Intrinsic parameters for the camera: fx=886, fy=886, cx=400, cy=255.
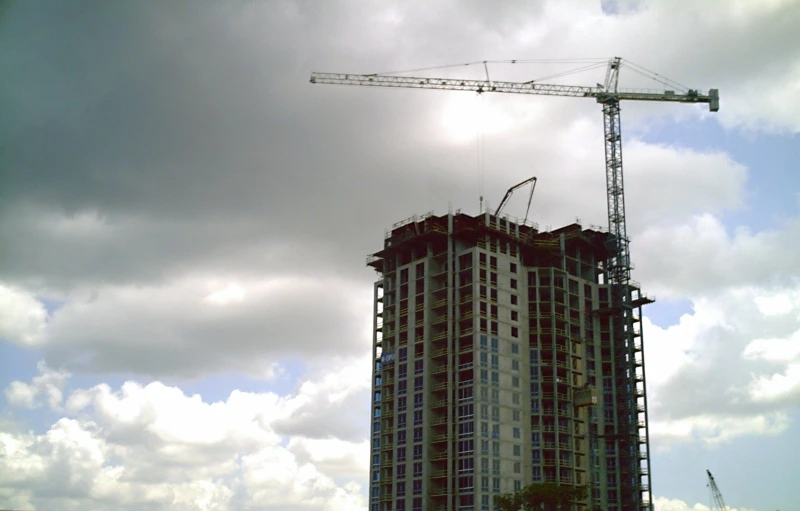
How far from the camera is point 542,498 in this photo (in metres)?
159

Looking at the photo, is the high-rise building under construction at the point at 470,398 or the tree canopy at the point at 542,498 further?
the high-rise building under construction at the point at 470,398

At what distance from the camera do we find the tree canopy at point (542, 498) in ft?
522

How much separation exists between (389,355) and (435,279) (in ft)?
65.8

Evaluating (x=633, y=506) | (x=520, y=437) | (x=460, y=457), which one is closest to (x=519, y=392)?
(x=520, y=437)

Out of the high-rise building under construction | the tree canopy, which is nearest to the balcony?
the high-rise building under construction

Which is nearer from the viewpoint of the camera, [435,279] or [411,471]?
[411,471]

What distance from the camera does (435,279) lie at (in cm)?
19788

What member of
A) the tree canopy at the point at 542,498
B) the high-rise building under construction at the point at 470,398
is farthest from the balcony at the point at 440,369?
the tree canopy at the point at 542,498

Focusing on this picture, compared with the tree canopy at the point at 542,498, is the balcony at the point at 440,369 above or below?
above

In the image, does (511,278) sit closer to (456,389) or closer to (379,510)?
(456,389)

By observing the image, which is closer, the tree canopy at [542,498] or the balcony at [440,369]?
the tree canopy at [542,498]

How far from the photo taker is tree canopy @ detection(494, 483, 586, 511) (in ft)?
522

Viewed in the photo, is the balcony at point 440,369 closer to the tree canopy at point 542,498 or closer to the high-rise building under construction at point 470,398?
the high-rise building under construction at point 470,398

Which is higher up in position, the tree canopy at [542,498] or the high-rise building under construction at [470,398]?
the high-rise building under construction at [470,398]
